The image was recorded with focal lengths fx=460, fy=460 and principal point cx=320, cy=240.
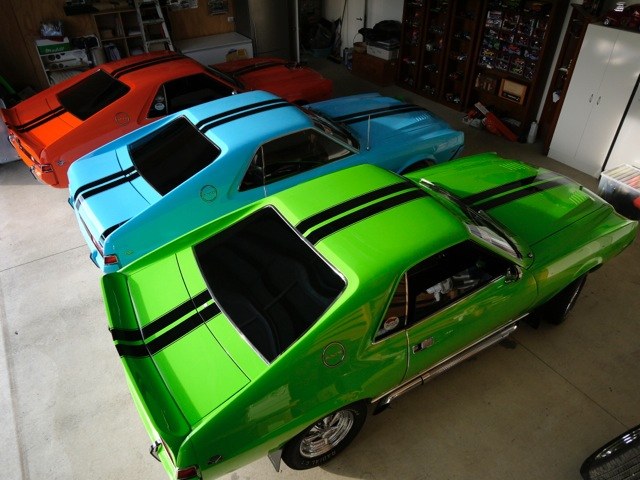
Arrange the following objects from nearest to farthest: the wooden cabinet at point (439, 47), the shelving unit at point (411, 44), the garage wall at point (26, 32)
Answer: the wooden cabinet at point (439, 47) < the garage wall at point (26, 32) < the shelving unit at point (411, 44)

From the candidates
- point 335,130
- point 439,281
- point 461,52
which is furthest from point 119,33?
point 439,281

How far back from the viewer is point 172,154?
4238mm

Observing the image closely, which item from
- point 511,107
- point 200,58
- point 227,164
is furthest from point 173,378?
point 200,58

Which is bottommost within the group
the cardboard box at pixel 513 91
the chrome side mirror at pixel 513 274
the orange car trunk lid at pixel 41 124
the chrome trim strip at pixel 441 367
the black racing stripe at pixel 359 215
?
the chrome trim strip at pixel 441 367

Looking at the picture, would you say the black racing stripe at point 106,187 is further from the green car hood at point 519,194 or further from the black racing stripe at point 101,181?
the green car hood at point 519,194

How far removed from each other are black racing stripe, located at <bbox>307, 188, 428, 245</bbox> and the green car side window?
420mm

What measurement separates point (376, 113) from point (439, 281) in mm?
3081

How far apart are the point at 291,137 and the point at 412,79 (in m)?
5.53

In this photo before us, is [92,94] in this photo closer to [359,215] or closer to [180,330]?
[180,330]

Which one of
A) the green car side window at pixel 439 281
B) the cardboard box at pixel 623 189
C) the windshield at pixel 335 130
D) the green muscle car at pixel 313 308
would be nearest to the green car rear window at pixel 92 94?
the windshield at pixel 335 130

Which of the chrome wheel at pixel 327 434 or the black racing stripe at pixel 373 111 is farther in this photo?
the black racing stripe at pixel 373 111

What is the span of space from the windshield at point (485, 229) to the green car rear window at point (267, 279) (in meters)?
1.06

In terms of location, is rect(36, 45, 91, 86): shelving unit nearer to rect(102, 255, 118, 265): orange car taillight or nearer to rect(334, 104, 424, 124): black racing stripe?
rect(334, 104, 424, 124): black racing stripe

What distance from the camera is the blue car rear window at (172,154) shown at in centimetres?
401
